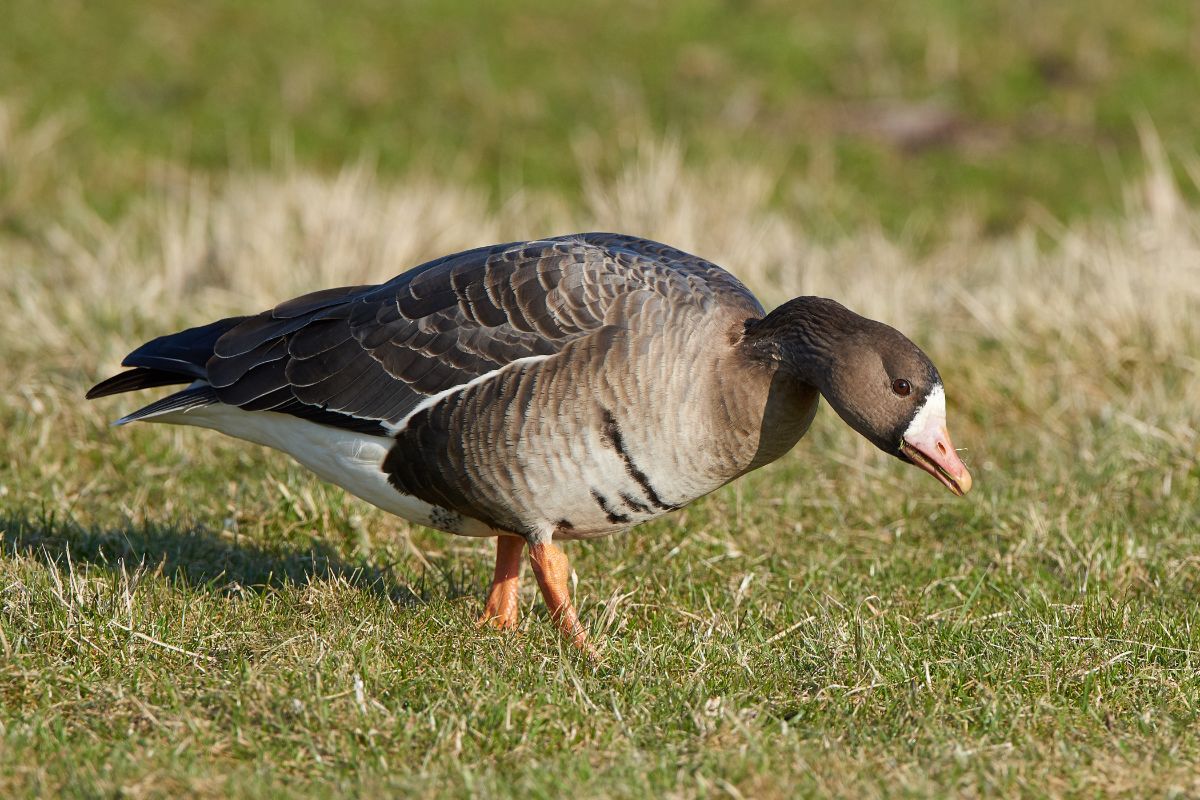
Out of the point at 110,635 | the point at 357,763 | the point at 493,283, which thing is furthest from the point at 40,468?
the point at 357,763

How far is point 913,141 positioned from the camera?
14.9 m

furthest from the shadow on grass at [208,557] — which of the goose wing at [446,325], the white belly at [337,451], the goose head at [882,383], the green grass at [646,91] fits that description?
the green grass at [646,91]

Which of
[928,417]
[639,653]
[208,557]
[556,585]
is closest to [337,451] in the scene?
[556,585]

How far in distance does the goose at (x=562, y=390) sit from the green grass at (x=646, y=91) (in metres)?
7.40

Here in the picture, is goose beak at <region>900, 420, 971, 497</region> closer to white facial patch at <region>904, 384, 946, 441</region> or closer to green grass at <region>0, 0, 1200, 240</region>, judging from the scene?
white facial patch at <region>904, 384, 946, 441</region>

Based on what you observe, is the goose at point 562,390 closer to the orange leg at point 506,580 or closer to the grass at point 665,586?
the orange leg at point 506,580

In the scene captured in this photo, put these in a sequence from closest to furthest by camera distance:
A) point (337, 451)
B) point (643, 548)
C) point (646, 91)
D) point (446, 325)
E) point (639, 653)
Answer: point (639, 653)
point (446, 325)
point (337, 451)
point (643, 548)
point (646, 91)

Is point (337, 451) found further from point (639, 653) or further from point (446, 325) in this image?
point (639, 653)

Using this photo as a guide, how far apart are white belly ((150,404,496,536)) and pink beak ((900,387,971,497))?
5.06ft

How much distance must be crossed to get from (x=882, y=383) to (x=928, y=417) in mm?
186

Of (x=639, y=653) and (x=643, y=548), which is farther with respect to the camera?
(x=643, y=548)

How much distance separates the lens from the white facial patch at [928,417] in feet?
15.3

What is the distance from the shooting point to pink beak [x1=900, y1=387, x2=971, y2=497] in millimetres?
4680

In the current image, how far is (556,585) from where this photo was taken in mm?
5086
